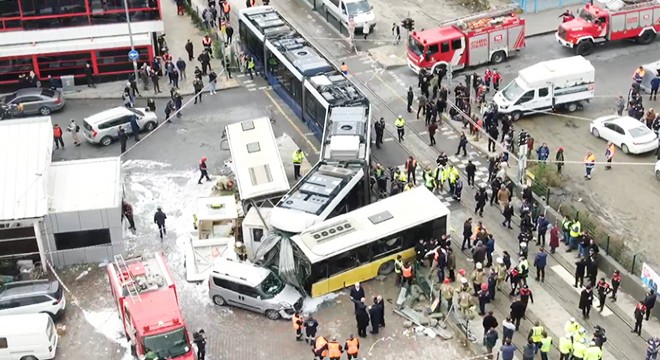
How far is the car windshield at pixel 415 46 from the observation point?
51.5 m

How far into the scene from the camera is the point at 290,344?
33812 mm

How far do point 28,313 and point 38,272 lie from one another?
3317 millimetres

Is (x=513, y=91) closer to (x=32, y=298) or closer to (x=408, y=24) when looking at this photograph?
(x=408, y=24)

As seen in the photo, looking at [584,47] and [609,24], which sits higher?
[609,24]

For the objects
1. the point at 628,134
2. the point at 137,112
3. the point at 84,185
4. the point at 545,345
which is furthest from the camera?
the point at 137,112

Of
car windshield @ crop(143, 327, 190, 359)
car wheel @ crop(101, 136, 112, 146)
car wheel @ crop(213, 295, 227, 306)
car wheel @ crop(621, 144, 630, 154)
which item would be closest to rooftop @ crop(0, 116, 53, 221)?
car wheel @ crop(101, 136, 112, 146)

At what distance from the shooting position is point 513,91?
4769 centimetres

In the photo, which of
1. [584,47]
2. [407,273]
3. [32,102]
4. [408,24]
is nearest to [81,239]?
[407,273]

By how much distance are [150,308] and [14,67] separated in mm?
24921

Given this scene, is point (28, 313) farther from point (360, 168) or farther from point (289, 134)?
point (289, 134)

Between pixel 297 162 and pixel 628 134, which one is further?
pixel 628 134

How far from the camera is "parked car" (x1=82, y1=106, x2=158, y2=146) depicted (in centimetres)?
4641

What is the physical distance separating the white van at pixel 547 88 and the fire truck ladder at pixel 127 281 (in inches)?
833

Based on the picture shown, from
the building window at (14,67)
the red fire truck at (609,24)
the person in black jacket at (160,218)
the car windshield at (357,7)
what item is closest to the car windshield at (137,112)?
the building window at (14,67)
